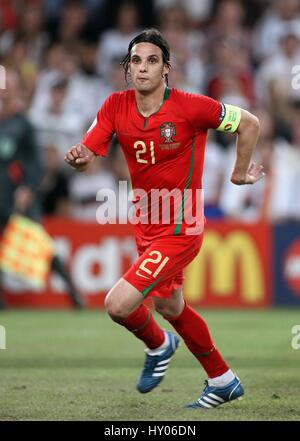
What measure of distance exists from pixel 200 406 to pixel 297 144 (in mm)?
7468

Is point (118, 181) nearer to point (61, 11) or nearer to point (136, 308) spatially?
point (61, 11)

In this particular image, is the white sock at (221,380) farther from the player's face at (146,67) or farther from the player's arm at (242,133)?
the player's face at (146,67)

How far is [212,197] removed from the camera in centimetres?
1356

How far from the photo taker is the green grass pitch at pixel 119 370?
6355 millimetres

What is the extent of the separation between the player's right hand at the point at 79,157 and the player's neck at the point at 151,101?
45cm

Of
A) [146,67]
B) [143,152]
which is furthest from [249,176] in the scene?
[146,67]

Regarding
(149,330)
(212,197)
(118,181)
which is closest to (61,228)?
(118,181)

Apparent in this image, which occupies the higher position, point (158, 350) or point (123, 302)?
point (123, 302)

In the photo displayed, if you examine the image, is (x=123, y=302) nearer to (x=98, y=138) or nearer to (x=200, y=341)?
(x=200, y=341)

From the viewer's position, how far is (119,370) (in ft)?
26.8

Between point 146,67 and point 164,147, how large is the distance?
1.65 ft

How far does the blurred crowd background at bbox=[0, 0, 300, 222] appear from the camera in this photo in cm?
1317

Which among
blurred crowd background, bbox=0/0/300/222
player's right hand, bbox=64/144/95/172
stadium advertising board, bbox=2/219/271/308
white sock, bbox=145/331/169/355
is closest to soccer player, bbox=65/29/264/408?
player's right hand, bbox=64/144/95/172

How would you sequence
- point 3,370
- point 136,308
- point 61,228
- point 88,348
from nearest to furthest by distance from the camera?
point 136,308
point 3,370
point 88,348
point 61,228
